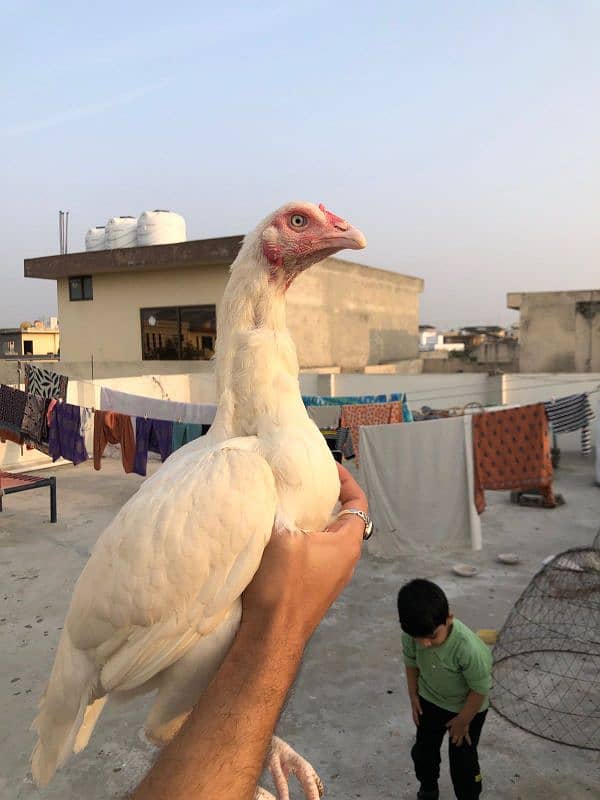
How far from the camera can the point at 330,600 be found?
1.69 m

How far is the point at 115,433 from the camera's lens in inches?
386

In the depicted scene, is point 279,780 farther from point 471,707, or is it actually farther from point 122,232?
point 122,232

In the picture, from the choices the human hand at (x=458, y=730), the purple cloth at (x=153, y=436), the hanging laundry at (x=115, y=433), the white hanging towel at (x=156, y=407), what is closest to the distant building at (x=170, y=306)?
the white hanging towel at (x=156, y=407)

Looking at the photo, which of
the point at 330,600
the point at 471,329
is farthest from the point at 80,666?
the point at 471,329

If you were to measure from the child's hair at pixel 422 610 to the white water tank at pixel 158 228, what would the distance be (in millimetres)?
17328

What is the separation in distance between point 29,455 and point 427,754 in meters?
12.2

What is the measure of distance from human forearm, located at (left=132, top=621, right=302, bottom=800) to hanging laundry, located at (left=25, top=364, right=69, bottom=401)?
9868 millimetres

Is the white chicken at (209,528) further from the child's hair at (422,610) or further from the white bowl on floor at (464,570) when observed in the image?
the white bowl on floor at (464,570)

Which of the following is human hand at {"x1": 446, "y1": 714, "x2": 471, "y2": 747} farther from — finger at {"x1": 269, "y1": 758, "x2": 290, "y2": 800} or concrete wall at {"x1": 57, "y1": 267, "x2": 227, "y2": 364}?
concrete wall at {"x1": 57, "y1": 267, "x2": 227, "y2": 364}

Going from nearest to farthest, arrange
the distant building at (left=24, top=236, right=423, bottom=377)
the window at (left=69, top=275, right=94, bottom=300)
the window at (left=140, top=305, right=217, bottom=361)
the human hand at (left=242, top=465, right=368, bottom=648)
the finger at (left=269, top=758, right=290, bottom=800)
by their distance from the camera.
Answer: the human hand at (left=242, top=465, right=368, bottom=648) < the finger at (left=269, top=758, right=290, bottom=800) < the distant building at (left=24, top=236, right=423, bottom=377) < the window at (left=140, top=305, right=217, bottom=361) < the window at (left=69, top=275, right=94, bottom=300)

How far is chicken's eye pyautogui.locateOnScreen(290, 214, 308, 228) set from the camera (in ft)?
7.16

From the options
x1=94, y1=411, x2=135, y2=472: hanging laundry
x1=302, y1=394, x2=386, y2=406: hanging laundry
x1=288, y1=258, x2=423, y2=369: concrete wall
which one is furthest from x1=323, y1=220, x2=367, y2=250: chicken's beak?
x1=288, y1=258, x2=423, y2=369: concrete wall

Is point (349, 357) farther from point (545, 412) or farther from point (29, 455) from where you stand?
point (545, 412)

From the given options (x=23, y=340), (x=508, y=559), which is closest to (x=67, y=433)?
(x=508, y=559)
